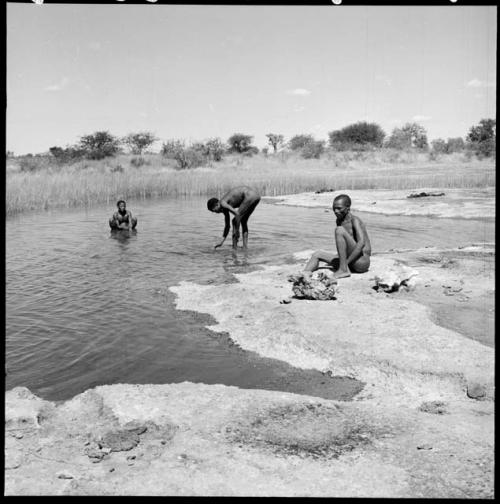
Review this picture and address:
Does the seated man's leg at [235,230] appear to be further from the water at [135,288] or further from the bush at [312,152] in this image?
the bush at [312,152]

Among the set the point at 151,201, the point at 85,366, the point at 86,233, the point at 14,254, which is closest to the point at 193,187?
the point at 151,201

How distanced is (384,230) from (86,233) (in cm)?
701

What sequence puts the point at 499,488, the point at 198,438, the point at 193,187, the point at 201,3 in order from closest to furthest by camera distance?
the point at 499,488, the point at 201,3, the point at 198,438, the point at 193,187

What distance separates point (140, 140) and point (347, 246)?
4586 cm

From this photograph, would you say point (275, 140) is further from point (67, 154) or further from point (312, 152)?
point (67, 154)

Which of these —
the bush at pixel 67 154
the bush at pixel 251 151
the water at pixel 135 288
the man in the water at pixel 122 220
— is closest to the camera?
the water at pixel 135 288

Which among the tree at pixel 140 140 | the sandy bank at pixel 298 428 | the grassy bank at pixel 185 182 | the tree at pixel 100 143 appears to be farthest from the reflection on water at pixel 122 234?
the tree at pixel 140 140

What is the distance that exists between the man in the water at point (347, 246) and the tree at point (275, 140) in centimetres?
4956

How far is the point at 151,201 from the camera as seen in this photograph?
21.7m

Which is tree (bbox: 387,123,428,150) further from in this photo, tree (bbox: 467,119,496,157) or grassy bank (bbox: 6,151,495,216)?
grassy bank (bbox: 6,151,495,216)

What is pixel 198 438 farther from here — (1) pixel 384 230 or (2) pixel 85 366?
(1) pixel 384 230

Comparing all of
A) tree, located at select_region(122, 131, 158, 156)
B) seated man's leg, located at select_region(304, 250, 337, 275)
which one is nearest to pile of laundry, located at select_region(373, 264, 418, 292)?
seated man's leg, located at select_region(304, 250, 337, 275)

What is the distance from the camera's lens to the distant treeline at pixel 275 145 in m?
41.7

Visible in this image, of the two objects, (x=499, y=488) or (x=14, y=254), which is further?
(x=14, y=254)
